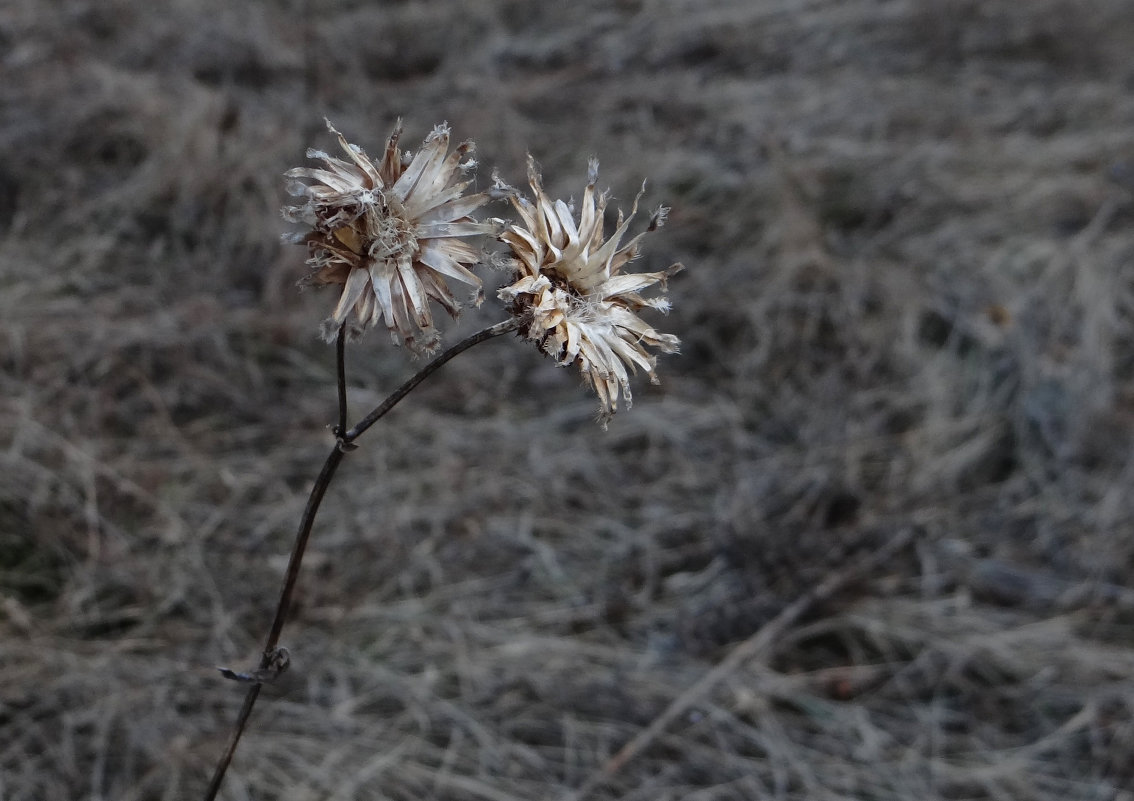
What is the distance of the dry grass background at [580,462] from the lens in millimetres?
1891

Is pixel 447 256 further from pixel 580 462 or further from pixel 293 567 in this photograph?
pixel 580 462

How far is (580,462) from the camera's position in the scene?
2.50 meters

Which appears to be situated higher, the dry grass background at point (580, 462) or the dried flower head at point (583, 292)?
the dry grass background at point (580, 462)

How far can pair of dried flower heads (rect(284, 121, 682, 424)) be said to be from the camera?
0.90 meters

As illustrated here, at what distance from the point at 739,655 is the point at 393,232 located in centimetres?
152

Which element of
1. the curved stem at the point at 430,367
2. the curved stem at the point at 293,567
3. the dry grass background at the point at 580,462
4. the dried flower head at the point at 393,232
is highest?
the dry grass background at the point at 580,462

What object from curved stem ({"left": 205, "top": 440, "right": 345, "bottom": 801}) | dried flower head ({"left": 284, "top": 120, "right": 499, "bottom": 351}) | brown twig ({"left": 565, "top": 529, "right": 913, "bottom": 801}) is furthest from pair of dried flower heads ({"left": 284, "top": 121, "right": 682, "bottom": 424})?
brown twig ({"left": 565, "top": 529, "right": 913, "bottom": 801})

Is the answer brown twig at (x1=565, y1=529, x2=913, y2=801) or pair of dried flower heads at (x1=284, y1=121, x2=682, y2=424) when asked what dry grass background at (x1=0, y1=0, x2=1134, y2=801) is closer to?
brown twig at (x1=565, y1=529, x2=913, y2=801)

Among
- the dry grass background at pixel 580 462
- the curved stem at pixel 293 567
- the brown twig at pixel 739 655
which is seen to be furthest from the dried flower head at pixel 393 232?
the brown twig at pixel 739 655

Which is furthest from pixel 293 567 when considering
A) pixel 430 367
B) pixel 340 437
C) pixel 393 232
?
pixel 393 232

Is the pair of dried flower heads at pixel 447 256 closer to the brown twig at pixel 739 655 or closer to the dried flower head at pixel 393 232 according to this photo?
the dried flower head at pixel 393 232

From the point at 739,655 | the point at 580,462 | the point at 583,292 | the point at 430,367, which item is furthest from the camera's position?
the point at 580,462

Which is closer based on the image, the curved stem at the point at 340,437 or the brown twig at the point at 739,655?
the curved stem at the point at 340,437

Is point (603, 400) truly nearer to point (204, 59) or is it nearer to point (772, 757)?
point (772, 757)
